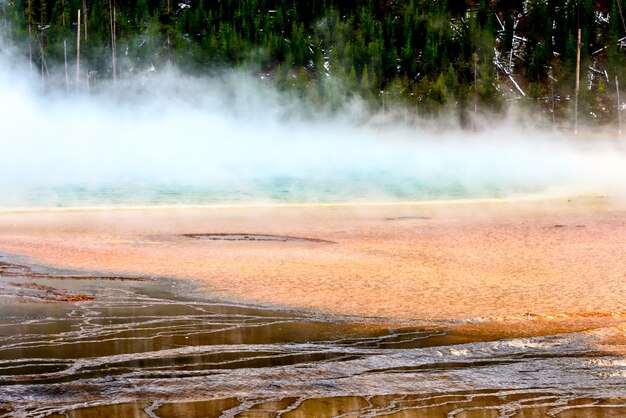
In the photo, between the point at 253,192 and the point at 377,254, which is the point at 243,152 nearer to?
the point at 253,192

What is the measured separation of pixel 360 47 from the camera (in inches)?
2504

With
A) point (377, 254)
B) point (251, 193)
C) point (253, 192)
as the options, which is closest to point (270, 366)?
point (377, 254)

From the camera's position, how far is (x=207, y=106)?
6122 cm

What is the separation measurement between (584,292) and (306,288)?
2.64 meters

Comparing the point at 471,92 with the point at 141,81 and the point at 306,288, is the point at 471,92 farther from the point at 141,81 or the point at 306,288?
the point at 306,288

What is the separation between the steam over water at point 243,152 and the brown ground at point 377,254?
4357mm

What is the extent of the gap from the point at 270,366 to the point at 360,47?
58.5 metres

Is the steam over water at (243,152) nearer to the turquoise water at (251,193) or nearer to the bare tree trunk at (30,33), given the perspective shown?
the turquoise water at (251,193)

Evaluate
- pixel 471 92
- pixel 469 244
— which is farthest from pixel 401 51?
pixel 469 244

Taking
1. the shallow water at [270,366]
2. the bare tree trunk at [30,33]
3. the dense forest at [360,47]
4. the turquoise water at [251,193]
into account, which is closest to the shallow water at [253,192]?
the turquoise water at [251,193]

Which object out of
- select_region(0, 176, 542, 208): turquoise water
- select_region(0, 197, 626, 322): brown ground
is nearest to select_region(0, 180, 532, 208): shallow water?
select_region(0, 176, 542, 208): turquoise water

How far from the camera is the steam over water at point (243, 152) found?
2541 cm

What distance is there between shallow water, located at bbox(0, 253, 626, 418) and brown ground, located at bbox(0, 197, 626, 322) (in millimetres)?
983

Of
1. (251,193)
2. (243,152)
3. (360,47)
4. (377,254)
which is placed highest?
(360,47)
